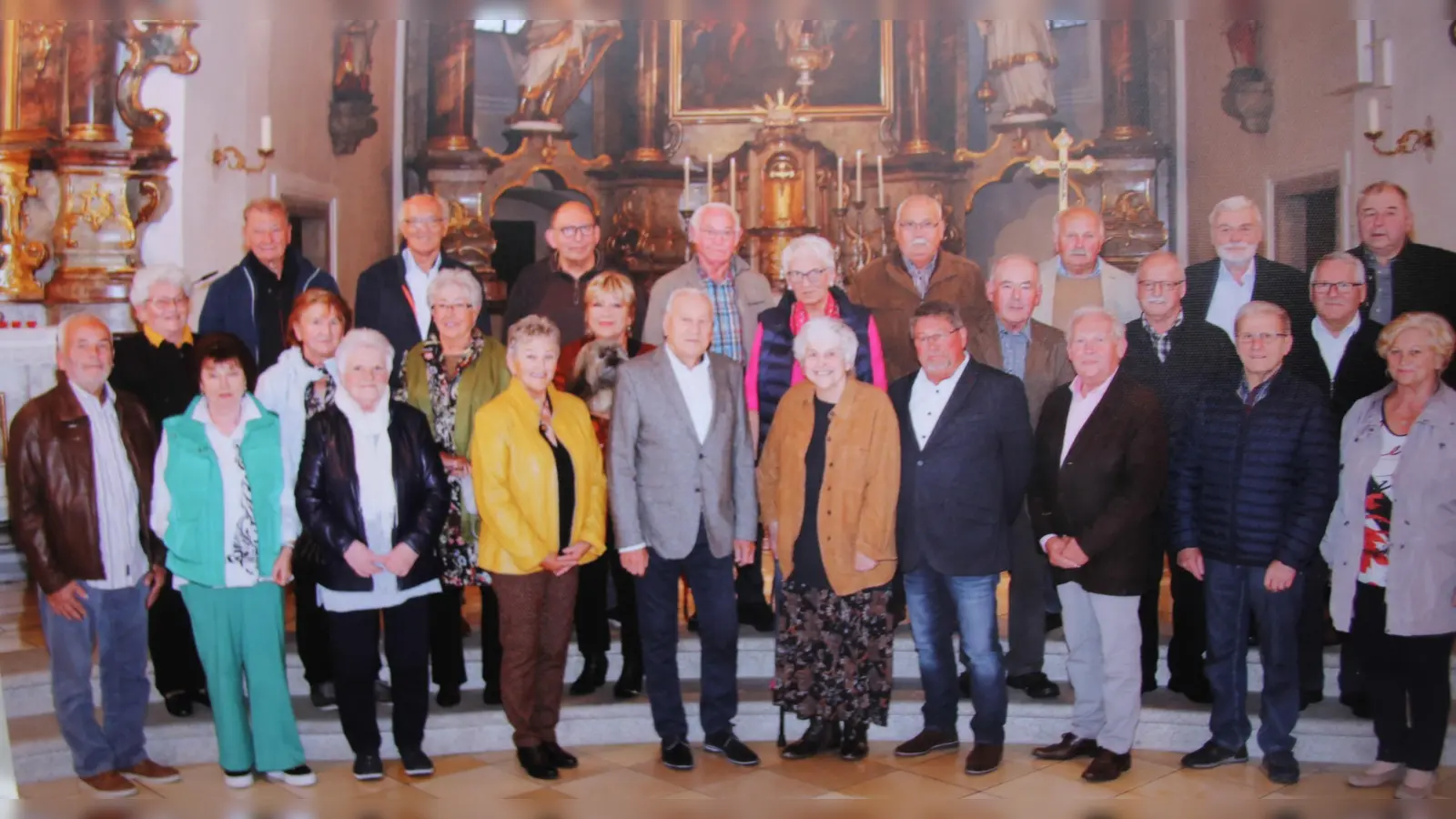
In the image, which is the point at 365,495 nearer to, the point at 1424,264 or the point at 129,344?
the point at 129,344

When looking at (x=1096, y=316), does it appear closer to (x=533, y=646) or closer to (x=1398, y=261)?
(x=1398, y=261)

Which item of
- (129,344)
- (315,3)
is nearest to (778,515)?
(129,344)

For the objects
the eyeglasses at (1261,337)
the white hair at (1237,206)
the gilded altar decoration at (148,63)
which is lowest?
the eyeglasses at (1261,337)

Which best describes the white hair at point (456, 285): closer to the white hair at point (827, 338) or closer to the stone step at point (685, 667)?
the white hair at point (827, 338)

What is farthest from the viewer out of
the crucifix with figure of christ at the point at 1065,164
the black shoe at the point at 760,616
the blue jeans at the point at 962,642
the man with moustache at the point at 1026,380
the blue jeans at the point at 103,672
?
the crucifix with figure of christ at the point at 1065,164

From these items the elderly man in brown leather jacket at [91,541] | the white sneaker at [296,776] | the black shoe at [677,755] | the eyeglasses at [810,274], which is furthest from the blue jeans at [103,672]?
the eyeglasses at [810,274]

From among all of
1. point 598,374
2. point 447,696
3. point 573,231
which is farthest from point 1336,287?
point 447,696

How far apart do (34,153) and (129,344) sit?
6.61ft

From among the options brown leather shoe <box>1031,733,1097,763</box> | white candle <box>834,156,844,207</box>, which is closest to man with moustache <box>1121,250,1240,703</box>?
brown leather shoe <box>1031,733,1097,763</box>

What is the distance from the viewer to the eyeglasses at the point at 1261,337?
143 inches

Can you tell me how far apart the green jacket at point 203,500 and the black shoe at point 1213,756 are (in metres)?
2.64

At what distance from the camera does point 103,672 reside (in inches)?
144

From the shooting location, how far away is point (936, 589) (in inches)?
150

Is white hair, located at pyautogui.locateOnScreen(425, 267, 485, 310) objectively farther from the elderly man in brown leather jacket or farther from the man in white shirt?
the man in white shirt
